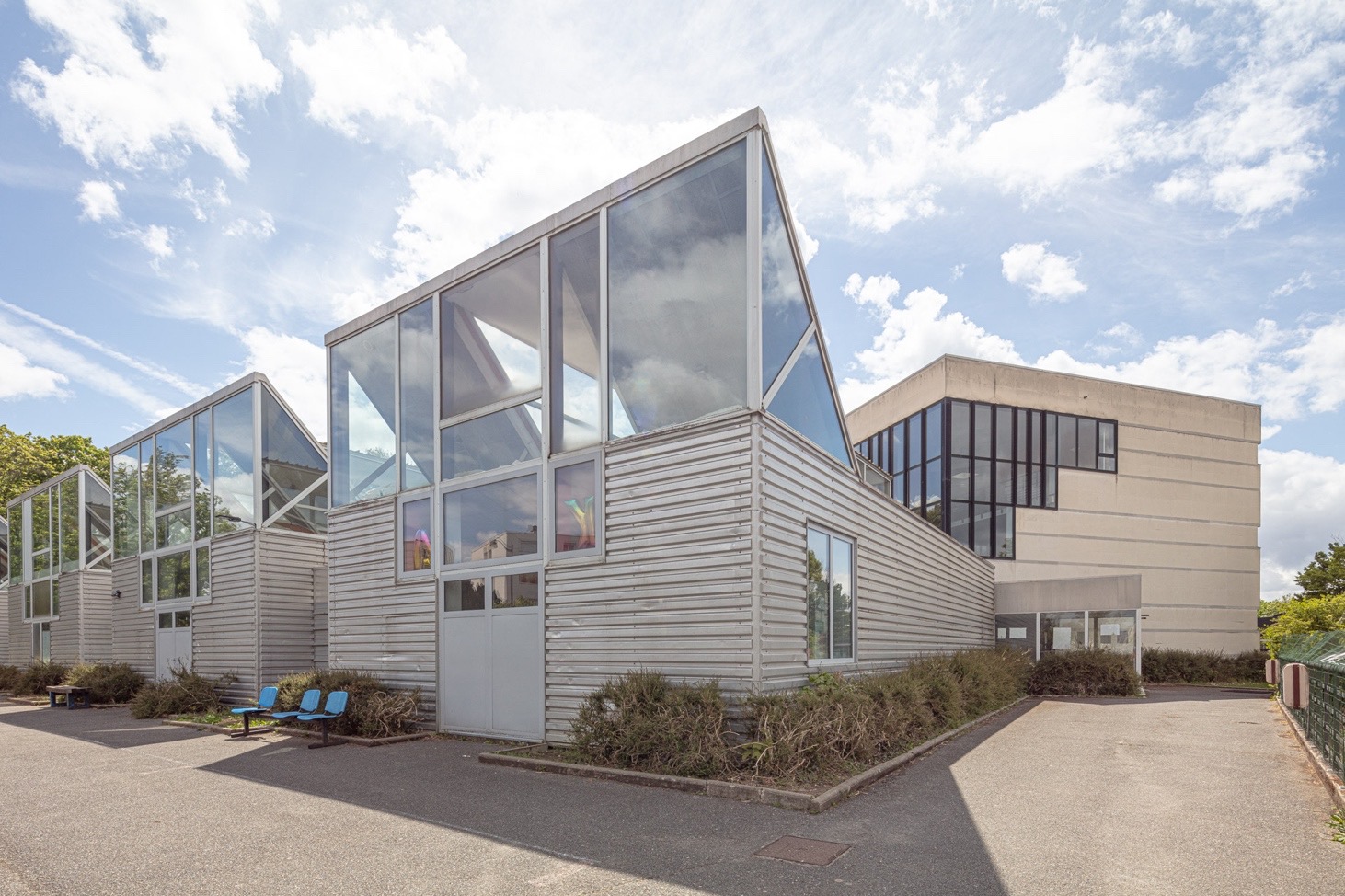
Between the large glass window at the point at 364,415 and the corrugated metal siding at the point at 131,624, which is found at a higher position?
the large glass window at the point at 364,415

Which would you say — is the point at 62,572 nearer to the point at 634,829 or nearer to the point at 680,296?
the point at 680,296

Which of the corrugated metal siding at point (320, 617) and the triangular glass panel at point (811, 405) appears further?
the corrugated metal siding at point (320, 617)

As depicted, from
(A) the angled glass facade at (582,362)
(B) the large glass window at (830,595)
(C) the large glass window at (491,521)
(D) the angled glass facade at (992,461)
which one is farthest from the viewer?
(D) the angled glass facade at (992,461)

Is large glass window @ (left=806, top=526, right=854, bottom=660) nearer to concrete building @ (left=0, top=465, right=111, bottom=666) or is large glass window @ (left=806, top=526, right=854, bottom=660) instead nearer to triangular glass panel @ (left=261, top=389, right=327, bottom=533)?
triangular glass panel @ (left=261, top=389, right=327, bottom=533)

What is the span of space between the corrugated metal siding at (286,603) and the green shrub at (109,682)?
211 inches

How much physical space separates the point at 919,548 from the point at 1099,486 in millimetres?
19821

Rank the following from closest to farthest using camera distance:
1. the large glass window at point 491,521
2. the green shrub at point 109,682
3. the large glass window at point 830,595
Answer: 1. the large glass window at point 830,595
2. the large glass window at point 491,521
3. the green shrub at point 109,682

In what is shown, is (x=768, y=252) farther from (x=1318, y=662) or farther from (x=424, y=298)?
(x=1318, y=662)

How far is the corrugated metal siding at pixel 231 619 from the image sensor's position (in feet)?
57.4

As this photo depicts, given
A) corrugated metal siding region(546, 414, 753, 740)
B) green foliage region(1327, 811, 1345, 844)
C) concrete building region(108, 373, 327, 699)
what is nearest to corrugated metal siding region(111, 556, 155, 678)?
concrete building region(108, 373, 327, 699)

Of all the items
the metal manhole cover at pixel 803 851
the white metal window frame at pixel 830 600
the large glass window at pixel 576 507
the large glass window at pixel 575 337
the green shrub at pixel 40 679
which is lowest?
the green shrub at pixel 40 679

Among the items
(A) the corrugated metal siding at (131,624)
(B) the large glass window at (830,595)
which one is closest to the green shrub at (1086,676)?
(B) the large glass window at (830,595)

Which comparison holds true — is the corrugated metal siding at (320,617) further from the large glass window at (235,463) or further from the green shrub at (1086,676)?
the green shrub at (1086,676)

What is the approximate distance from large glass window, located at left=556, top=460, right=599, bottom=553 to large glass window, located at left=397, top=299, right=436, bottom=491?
3.20m
